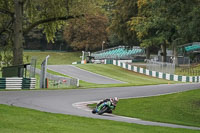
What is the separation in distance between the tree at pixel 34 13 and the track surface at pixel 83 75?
11552mm

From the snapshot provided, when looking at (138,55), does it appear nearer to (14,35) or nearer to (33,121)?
(14,35)

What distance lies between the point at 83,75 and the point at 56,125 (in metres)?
38.9

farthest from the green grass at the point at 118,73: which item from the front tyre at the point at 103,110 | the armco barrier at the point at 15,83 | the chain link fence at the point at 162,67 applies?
the front tyre at the point at 103,110

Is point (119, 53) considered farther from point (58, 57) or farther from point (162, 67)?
point (162, 67)

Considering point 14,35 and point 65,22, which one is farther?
point 65,22

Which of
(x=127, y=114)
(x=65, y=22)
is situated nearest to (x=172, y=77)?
(x=65, y=22)

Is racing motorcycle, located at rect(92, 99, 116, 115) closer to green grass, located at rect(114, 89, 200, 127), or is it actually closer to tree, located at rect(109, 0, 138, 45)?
green grass, located at rect(114, 89, 200, 127)

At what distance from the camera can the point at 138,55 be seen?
88562 mm

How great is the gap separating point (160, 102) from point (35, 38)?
267 ft

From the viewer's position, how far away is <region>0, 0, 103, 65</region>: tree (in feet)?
114

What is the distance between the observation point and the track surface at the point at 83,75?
47953mm

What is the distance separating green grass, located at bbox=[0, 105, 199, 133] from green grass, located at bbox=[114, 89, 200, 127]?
210 inches

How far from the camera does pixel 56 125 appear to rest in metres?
13.4

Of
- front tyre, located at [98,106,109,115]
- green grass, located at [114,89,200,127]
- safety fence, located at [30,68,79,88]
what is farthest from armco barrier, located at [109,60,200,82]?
front tyre, located at [98,106,109,115]
